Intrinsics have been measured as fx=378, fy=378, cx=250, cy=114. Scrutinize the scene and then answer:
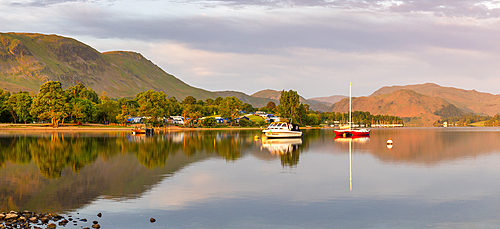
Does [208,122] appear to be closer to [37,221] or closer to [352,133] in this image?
[352,133]

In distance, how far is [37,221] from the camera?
15508mm

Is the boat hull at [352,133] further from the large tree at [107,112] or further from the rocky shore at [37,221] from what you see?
the large tree at [107,112]

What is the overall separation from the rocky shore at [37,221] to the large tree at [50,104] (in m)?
127

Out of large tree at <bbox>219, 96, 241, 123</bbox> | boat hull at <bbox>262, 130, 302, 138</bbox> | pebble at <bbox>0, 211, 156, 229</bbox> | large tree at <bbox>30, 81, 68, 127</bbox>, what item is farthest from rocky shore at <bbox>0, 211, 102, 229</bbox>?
large tree at <bbox>219, 96, 241, 123</bbox>

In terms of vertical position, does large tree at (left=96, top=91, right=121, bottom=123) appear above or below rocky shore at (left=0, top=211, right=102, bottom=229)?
above

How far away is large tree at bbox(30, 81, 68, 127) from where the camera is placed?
130 m

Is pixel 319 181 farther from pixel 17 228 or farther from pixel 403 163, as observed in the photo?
pixel 17 228

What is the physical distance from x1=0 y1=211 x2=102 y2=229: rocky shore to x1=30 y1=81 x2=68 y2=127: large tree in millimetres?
127322

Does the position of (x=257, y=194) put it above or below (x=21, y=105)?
below

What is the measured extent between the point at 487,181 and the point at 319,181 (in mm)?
12220

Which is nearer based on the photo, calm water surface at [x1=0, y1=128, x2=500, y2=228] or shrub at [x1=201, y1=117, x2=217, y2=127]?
calm water surface at [x1=0, y1=128, x2=500, y2=228]

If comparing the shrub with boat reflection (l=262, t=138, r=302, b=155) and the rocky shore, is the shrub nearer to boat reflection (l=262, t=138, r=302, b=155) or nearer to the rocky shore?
boat reflection (l=262, t=138, r=302, b=155)

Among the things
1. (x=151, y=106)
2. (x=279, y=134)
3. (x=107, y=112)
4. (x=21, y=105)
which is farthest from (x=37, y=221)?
(x=107, y=112)

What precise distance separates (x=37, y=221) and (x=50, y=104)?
131 meters
